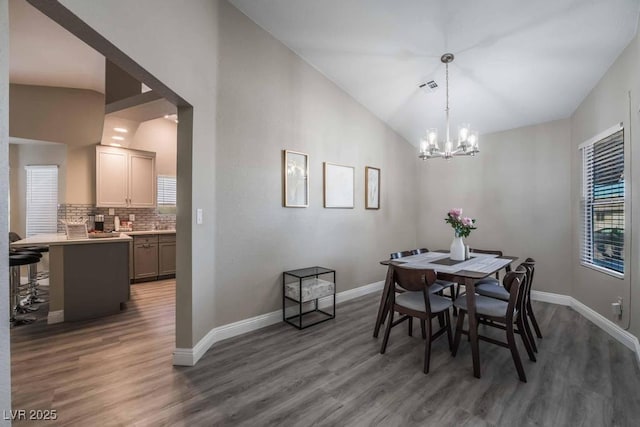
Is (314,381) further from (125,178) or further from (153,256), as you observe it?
(125,178)

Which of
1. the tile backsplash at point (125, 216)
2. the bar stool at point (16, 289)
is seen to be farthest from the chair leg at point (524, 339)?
the tile backsplash at point (125, 216)

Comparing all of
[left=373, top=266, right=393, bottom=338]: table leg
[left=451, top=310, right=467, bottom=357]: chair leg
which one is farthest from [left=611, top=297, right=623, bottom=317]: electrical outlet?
[left=373, top=266, right=393, bottom=338]: table leg

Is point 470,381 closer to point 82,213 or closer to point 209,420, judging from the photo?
point 209,420

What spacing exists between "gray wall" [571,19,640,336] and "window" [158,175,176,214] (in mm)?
6925

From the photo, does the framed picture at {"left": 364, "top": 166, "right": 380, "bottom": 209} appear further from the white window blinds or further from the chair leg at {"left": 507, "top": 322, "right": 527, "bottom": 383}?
the white window blinds

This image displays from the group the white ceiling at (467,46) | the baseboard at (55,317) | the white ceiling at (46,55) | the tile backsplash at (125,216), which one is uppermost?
the white ceiling at (46,55)

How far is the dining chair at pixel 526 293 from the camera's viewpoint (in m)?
2.60

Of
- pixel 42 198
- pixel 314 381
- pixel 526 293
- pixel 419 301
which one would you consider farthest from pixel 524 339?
pixel 42 198

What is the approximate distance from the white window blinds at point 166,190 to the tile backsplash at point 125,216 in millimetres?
242

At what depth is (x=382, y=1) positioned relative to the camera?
257cm

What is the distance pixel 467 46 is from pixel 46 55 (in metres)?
5.29

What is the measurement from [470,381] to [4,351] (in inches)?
105

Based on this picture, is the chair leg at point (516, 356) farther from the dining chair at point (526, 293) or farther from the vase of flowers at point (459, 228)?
the vase of flowers at point (459, 228)

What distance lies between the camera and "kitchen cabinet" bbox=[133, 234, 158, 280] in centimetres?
512
